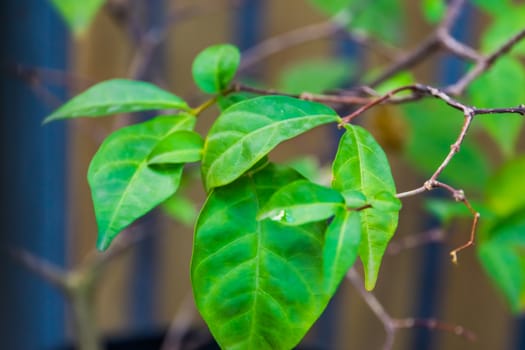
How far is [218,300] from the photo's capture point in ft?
0.95

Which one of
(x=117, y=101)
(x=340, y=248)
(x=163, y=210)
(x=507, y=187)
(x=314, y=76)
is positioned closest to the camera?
(x=340, y=248)

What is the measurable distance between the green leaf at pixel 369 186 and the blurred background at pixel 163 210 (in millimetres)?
872

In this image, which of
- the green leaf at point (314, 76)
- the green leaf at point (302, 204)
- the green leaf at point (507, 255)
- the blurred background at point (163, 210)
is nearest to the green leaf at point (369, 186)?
the green leaf at point (302, 204)

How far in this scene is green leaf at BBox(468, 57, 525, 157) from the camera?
1.79ft

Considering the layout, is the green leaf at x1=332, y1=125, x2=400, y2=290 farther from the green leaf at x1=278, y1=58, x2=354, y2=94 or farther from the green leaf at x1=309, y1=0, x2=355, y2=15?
the green leaf at x1=278, y1=58, x2=354, y2=94

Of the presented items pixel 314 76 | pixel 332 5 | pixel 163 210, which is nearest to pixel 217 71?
pixel 332 5

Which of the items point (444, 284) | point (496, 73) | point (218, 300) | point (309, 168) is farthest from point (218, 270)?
point (444, 284)

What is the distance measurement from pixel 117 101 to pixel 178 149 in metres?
0.06

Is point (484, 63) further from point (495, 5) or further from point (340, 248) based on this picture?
point (340, 248)

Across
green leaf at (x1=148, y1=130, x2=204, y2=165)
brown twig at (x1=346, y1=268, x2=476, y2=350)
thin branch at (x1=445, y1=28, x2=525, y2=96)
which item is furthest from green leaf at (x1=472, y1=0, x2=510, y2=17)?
green leaf at (x1=148, y1=130, x2=204, y2=165)

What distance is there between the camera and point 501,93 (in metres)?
0.55

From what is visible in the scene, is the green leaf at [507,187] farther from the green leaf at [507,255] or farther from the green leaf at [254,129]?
the green leaf at [254,129]

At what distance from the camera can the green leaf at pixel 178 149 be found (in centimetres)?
32

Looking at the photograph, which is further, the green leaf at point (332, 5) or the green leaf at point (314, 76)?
the green leaf at point (314, 76)
